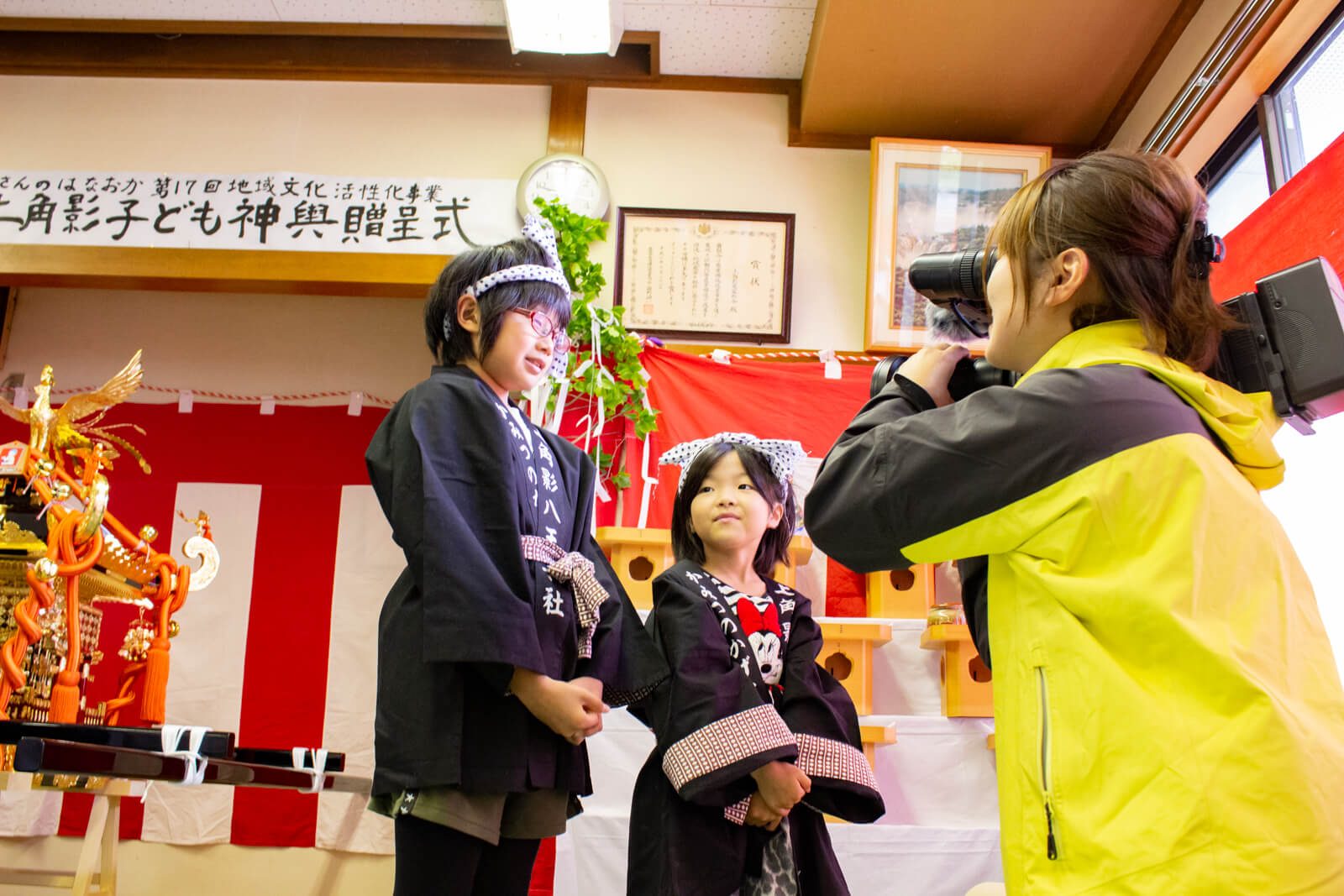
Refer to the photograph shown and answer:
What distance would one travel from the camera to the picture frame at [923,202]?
330 centimetres

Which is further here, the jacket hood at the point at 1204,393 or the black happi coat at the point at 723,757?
the black happi coat at the point at 723,757

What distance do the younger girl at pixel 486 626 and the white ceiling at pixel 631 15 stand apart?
7.02ft

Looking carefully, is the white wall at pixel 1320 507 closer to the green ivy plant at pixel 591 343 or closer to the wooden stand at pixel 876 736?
the wooden stand at pixel 876 736

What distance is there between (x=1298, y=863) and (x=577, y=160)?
10.1 ft

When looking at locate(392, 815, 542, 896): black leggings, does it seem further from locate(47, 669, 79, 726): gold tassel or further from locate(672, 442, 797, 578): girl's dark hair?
locate(47, 669, 79, 726): gold tassel

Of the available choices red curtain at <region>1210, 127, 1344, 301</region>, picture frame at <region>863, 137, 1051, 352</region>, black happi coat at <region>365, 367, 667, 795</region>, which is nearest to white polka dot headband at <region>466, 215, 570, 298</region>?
black happi coat at <region>365, 367, 667, 795</region>

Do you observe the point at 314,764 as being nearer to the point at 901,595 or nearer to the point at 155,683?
the point at 155,683

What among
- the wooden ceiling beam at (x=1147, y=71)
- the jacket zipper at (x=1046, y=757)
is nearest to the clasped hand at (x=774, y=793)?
the jacket zipper at (x=1046, y=757)

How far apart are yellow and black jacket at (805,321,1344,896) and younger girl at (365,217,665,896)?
0.49 m

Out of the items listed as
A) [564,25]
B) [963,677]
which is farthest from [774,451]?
[564,25]

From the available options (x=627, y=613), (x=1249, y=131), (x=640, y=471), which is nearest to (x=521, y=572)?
(x=627, y=613)

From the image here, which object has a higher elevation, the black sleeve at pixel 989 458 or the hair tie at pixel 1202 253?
the hair tie at pixel 1202 253

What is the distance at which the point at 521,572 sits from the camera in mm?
1326

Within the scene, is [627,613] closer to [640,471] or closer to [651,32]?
[640,471]
